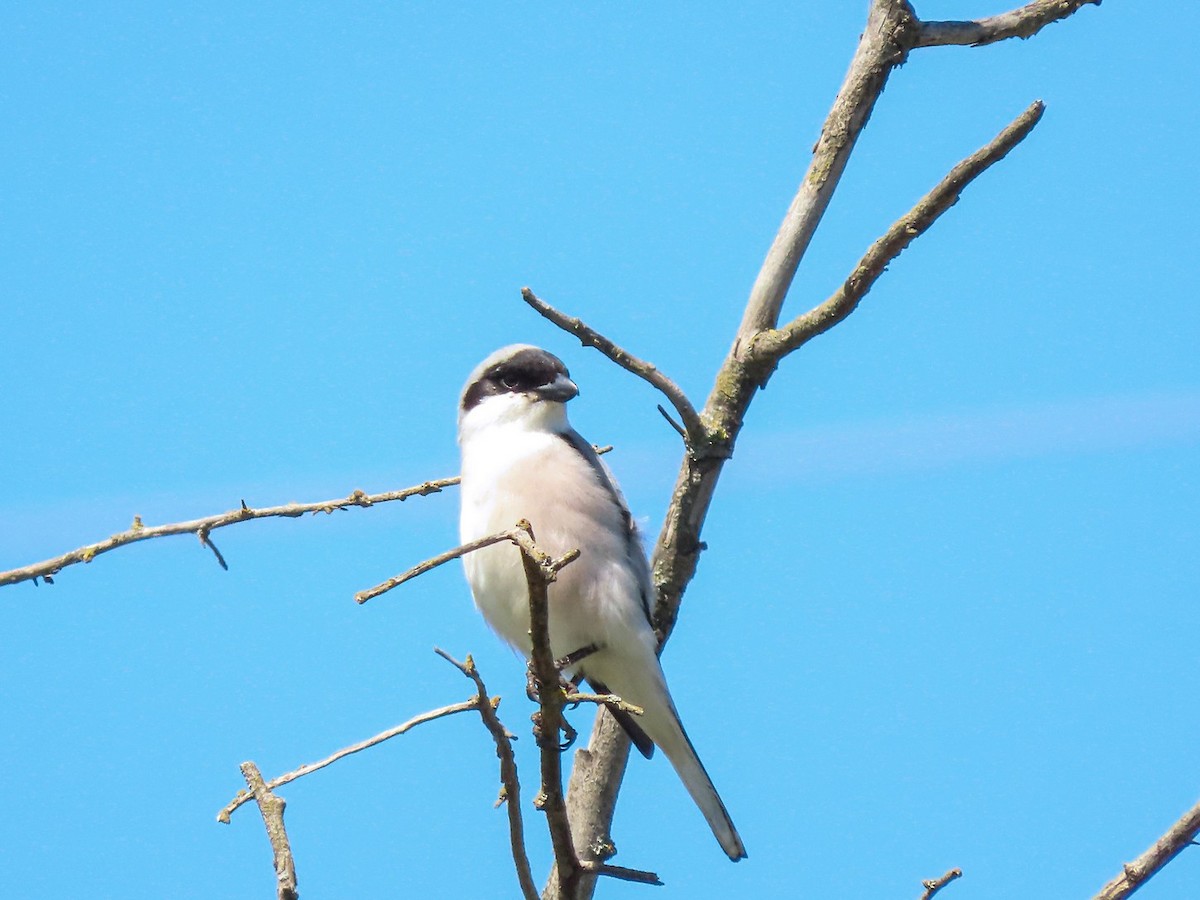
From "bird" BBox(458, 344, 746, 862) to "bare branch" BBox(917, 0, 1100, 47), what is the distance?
2179mm

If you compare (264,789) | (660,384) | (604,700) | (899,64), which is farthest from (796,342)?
(264,789)

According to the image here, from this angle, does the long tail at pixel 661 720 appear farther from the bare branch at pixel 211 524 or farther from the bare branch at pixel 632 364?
the bare branch at pixel 211 524

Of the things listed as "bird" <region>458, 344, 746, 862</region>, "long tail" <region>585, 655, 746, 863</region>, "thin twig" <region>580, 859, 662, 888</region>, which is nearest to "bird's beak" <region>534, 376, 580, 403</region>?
"bird" <region>458, 344, 746, 862</region>

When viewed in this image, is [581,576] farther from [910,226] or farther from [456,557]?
[456,557]

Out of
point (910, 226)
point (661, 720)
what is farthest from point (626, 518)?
point (910, 226)

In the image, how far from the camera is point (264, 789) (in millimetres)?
3242

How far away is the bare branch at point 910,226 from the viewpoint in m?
4.24

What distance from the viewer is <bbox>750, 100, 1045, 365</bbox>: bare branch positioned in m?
4.24

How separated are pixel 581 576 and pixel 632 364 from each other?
1.15 m

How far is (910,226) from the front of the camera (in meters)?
4.40

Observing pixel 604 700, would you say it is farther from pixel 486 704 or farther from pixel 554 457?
pixel 554 457

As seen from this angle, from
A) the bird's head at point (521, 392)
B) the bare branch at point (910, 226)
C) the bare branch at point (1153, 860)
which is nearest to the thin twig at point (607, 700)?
the bare branch at point (1153, 860)

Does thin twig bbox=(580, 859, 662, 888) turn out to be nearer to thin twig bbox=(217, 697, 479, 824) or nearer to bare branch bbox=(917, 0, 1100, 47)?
thin twig bbox=(217, 697, 479, 824)

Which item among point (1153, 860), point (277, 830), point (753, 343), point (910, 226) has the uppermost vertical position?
point (753, 343)
